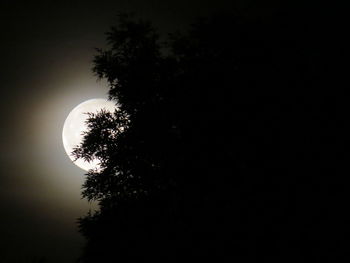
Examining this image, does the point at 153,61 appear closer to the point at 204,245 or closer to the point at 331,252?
the point at 204,245

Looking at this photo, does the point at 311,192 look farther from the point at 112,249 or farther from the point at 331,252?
the point at 112,249

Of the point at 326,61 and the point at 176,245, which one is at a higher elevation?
the point at 326,61

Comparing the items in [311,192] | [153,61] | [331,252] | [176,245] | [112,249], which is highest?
[153,61]

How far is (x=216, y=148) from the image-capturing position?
31.9 ft

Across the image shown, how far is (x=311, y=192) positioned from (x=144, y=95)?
6784 mm

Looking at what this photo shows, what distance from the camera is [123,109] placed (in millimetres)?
11648

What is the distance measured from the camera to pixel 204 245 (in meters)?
8.50

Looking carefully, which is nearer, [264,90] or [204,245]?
[204,245]

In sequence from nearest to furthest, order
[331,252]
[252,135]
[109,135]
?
[331,252], [252,135], [109,135]

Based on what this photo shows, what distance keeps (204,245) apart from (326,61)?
7253 millimetres

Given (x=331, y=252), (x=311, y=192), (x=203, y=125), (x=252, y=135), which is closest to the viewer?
(x=331, y=252)

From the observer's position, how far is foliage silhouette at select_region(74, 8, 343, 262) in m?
8.41

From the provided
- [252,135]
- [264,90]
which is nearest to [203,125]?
[252,135]

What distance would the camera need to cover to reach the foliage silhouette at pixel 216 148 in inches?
331
